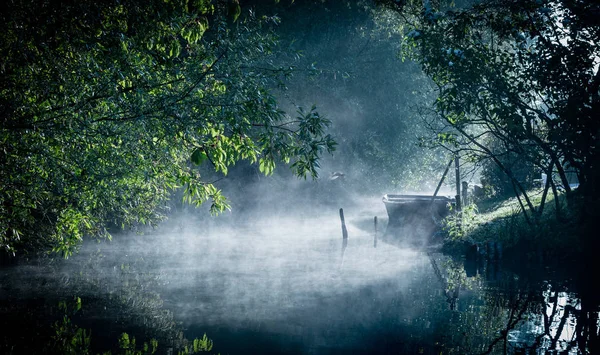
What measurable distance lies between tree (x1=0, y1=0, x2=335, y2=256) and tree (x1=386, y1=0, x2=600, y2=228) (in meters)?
8.75

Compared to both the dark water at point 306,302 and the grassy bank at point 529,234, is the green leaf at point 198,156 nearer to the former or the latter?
the dark water at point 306,302

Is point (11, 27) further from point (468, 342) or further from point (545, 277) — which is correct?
point (545, 277)

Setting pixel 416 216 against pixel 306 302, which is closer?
pixel 306 302

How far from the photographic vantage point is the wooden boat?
2561 cm

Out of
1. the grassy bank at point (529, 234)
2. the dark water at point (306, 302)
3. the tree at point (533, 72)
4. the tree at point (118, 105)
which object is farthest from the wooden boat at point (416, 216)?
the tree at point (118, 105)

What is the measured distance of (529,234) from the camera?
17844 millimetres

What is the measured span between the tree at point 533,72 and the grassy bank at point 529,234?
880 mm

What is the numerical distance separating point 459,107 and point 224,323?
10.6 m

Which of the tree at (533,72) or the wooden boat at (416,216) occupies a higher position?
the tree at (533,72)

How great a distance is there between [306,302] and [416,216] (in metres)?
15.0

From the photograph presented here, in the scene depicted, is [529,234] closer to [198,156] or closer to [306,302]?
[306,302]

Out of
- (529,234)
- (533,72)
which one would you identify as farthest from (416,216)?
(533,72)

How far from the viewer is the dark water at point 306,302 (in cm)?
970

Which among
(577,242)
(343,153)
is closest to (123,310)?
(577,242)
